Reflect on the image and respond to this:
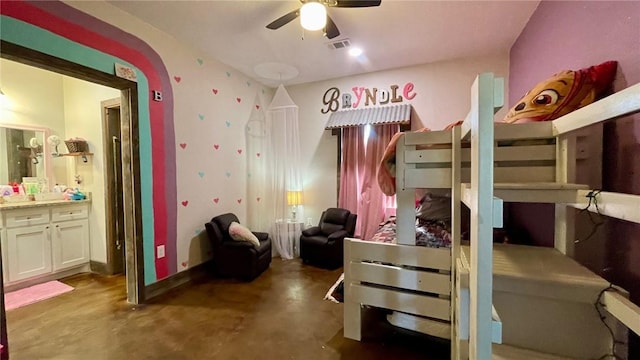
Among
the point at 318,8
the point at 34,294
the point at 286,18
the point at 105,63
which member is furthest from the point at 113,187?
the point at 318,8

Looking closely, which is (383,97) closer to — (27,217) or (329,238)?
(329,238)

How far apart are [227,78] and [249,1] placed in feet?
5.32

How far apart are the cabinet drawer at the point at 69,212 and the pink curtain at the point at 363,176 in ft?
11.7

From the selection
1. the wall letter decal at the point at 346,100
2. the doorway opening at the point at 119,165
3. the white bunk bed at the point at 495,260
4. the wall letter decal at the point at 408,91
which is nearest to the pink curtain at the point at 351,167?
the wall letter decal at the point at 346,100

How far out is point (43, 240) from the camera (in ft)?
10.6

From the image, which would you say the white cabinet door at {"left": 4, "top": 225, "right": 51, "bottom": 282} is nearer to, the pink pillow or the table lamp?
the pink pillow

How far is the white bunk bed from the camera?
0.88 m

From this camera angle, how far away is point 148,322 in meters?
2.36

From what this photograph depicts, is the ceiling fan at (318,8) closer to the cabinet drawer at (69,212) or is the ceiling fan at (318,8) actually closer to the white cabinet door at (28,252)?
the cabinet drawer at (69,212)

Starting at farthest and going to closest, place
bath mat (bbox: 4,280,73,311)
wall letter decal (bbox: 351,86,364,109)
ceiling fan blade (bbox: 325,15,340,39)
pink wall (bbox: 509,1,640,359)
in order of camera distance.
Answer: wall letter decal (bbox: 351,86,364,109), bath mat (bbox: 4,280,73,311), ceiling fan blade (bbox: 325,15,340,39), pink wall (bbox: 509,1,640,359)

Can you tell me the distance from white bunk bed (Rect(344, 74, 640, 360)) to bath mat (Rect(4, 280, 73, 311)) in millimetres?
3180

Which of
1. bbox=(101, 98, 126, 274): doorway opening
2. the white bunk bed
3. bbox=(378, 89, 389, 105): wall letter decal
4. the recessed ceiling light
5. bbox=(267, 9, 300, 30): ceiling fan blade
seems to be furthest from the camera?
bbox=(378, 89, 389, 105): wall letter decal

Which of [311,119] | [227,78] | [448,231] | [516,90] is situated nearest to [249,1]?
[227,78]

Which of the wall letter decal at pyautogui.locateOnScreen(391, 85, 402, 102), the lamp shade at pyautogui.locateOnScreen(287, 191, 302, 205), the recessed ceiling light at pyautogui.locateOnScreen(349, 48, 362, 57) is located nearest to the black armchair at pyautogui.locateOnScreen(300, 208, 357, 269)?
the lamp shade at pyautogui.locateOnScreen(287, 191, 302, 205)
